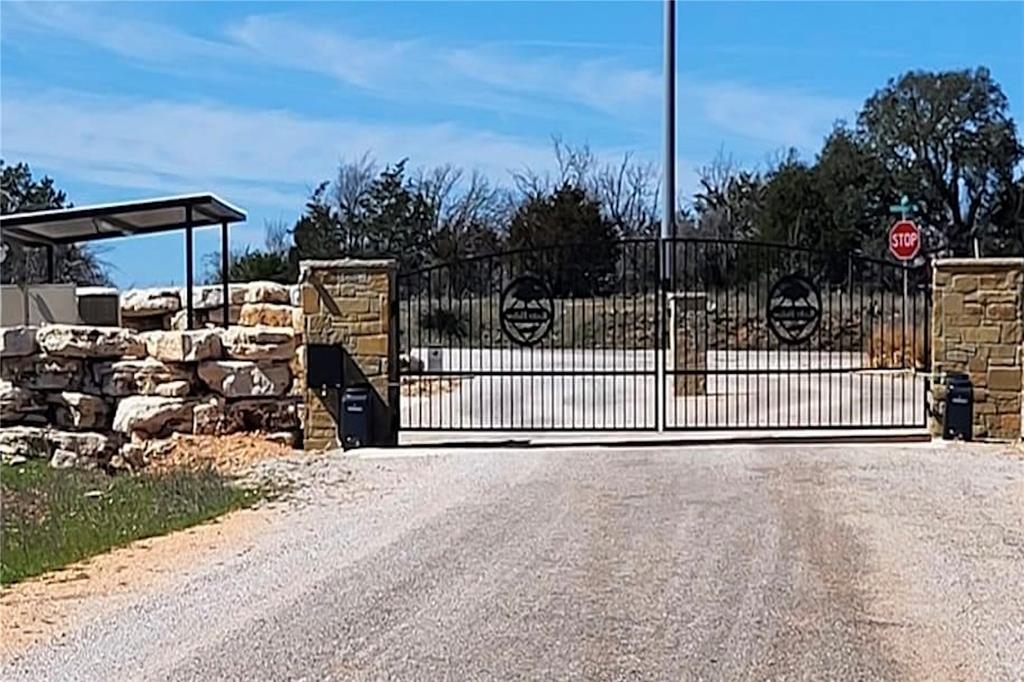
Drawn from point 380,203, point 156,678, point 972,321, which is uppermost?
point 380,203

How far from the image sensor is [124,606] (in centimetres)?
773

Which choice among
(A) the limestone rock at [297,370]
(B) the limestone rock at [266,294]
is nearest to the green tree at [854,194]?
(B) the limestone rock at [266,294]

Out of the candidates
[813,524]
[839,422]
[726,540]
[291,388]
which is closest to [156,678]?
[726,540]

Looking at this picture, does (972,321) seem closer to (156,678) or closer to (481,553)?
(481,553)

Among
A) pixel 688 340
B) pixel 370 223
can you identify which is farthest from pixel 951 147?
pixel 688 340

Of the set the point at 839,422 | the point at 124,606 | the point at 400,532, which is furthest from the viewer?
the point at 839,422

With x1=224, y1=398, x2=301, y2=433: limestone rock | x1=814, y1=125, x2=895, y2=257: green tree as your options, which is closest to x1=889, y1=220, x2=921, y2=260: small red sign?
x1=814, y1=125, x2=895, y2=257: green tree

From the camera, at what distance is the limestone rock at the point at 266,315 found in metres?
17.3

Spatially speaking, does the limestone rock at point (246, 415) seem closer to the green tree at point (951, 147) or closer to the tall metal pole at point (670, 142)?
Result: the tall metal pole at point (670, 142)

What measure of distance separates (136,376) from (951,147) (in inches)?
1472

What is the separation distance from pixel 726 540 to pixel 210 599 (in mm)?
3493

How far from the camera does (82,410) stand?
15.8 m

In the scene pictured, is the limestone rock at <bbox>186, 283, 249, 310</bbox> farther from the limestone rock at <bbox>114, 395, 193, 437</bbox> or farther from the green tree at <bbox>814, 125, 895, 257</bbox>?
the green tree at <bbox>814, 125, 895, 257</bbox>

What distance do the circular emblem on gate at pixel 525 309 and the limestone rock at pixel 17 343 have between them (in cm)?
555
